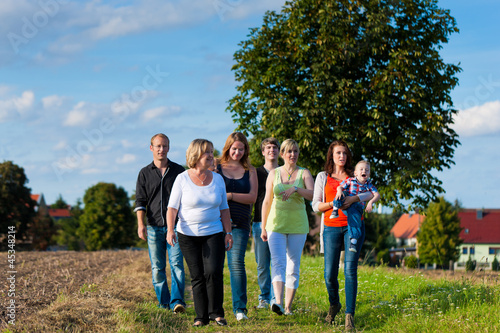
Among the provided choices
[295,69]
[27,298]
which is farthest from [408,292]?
[295,69]

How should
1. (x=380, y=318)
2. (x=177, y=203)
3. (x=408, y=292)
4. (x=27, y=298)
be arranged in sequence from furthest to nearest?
(x=408, y=292)
(x=27, y=298)
(x=380, y=318)
(x=177, y=203)

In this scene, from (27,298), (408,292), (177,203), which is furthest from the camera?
(408,292)

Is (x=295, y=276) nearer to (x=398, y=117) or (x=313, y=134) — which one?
(x=313, y=134)

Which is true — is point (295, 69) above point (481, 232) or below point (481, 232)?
above

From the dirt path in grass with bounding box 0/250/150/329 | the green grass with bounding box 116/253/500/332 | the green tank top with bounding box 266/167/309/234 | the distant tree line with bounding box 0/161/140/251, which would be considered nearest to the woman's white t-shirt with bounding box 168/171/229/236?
the green tank top with bounding box 266/167/309/234

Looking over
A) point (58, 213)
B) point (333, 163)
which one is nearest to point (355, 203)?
point (333, 163)

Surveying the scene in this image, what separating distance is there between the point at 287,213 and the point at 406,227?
88.1m

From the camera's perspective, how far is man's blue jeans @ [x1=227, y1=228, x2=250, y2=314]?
689 cm

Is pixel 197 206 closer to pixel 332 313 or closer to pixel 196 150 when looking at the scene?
pixel 196 150

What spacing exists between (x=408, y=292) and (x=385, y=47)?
1239cm

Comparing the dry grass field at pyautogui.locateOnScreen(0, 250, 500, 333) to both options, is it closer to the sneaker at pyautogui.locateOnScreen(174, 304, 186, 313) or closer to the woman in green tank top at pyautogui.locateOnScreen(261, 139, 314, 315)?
the sneaker at pyautogui.locateOnScreen(174, 304, 186, 313)

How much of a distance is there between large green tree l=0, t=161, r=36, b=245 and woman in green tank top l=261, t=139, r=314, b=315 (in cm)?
3935

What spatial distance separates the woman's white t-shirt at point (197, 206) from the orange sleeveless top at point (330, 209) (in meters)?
1.43

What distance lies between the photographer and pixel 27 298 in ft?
26.5
